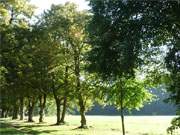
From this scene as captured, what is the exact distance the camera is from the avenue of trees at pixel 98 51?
24453 millimetres

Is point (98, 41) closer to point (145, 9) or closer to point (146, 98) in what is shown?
point (145, 9)

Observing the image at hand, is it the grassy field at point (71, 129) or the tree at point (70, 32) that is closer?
the grassy field at point (71, 129)

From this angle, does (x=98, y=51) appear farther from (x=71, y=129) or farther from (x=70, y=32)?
(x=70, y=32)

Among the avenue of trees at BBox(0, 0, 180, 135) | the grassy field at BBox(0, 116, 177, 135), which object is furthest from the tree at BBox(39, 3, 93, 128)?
the grassy field at BBox(0, 116, 177, 135)

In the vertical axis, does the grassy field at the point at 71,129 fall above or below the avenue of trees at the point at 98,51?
below

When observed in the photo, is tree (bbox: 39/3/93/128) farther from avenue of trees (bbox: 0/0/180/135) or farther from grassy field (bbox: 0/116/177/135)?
grassy field (bbox: 0/116/177/135)

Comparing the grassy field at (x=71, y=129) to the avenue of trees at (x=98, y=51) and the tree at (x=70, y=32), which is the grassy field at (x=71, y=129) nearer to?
the avenue of trees at (x=98, y=51)

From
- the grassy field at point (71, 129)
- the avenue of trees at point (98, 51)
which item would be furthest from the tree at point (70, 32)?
the grassy field at point (71, 129)

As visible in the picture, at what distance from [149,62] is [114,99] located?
11.6 m

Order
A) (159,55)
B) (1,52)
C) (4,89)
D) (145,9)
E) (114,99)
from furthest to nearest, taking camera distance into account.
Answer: (4,89)
(1,52)
(114,99)
(159,55)
(145,9)

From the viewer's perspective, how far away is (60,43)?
6134cm

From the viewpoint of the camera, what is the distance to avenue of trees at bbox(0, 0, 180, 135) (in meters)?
24.5

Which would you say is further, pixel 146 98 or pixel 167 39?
pixel 146 98

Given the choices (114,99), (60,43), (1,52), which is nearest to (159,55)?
(114,99)
